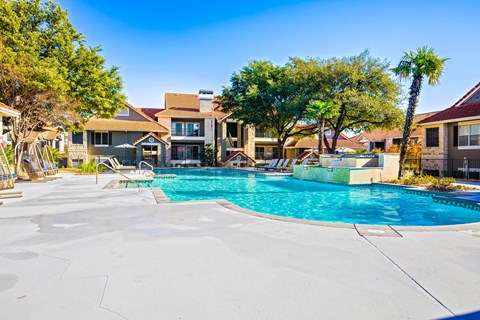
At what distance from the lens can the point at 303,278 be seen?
132 inches

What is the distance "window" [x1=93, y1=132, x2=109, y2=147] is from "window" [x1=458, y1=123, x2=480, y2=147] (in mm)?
31287

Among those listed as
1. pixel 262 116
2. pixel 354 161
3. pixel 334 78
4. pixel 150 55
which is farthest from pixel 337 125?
pixel 150 55

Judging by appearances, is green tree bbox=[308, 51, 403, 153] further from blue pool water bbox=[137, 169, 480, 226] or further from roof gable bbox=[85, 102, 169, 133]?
roof gable bbox=[85, 102, 169, 133]

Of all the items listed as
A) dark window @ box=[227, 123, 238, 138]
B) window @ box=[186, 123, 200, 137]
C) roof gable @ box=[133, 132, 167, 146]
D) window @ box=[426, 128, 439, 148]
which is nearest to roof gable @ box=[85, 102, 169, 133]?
roof gable @ box=[133, 132, 167, 146]

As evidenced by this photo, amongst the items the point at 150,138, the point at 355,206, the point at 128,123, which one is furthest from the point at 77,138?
the point at 355,206

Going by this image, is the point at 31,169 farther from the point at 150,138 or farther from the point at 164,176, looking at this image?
the point at 150,138

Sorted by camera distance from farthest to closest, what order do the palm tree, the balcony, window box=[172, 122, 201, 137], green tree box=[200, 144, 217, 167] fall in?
1. window box=[172, 122, 201, 137]
2. the balcony
3. green tree box=[200, 144, 217, 167]
4. the palm tree

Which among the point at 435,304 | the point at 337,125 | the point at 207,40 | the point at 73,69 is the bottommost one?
the point at 435,304

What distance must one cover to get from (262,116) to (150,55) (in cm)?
1436

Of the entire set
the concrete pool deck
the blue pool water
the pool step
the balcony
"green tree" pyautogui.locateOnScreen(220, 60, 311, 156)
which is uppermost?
"green tree" pyautogui.locateOnScreen(220, 60, 311, 156)

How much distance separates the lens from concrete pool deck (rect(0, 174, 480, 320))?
269 centimetres

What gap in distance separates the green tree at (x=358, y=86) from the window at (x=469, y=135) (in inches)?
240

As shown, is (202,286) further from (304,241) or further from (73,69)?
(73,69)

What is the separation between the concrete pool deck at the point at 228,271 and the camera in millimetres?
2693
